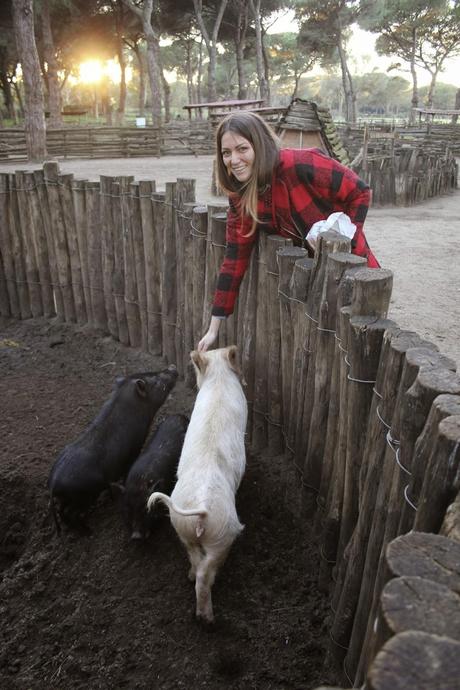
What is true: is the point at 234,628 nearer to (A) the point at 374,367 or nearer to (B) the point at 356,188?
(A) the point at 374,367

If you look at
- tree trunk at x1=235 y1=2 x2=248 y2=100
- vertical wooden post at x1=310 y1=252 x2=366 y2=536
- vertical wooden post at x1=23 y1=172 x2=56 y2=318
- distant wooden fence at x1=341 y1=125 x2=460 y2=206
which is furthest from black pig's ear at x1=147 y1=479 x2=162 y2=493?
tree trunk at x1=235 y1=2 x2=248 y2=100

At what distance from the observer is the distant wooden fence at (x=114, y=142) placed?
67.4 ft

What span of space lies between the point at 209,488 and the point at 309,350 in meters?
0.92

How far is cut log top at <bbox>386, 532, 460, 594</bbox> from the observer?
1068 millimetres

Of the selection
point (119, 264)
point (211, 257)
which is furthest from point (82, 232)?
point (211, 257)

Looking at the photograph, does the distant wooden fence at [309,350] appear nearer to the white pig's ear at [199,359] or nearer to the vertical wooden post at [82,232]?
the vertical wooden post at [82,232]

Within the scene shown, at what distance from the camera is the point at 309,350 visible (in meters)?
3.07

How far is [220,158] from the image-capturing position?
122 inches

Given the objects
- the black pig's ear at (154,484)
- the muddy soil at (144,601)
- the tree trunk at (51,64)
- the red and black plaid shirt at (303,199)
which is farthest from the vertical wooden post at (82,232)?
the tree trunk at (51,64)

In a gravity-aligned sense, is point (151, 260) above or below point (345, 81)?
below

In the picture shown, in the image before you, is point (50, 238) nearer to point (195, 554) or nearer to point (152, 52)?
point (195, 554)

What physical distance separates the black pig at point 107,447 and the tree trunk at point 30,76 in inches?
598

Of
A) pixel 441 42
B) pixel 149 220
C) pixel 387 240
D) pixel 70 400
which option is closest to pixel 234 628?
pixel 70 400

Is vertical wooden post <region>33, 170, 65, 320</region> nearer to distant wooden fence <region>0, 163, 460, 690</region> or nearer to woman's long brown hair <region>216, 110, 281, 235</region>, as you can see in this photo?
distant wooden fence <region>0, 163, 460, 690</region>
